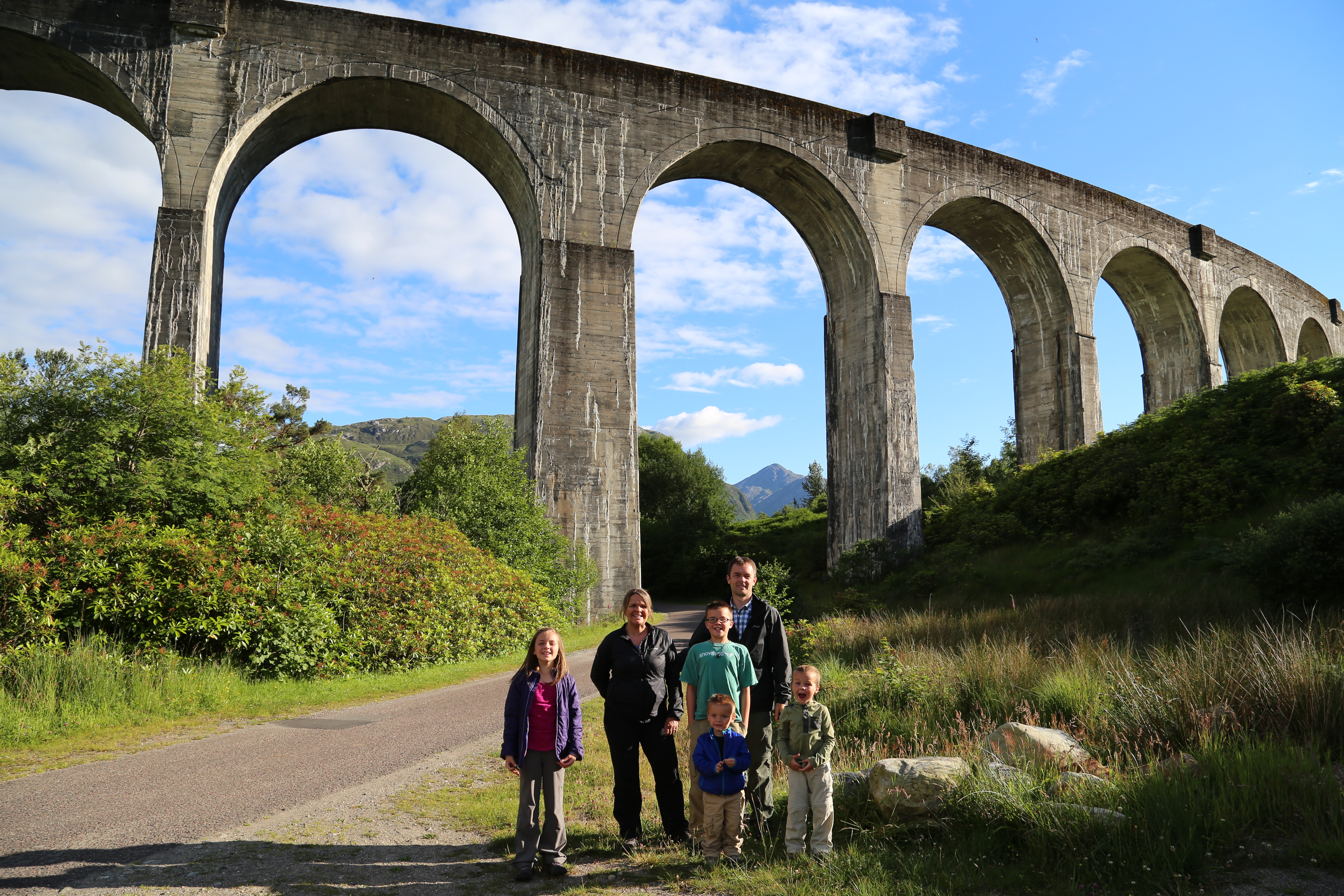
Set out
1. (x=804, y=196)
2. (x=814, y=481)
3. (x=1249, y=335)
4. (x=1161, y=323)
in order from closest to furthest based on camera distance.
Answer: (x=804, y=196), (x=1161, y=323), (x=1249, y=335), (x=814, y=481)

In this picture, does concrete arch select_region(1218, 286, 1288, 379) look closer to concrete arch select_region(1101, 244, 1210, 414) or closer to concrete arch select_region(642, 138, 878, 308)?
concrete arch select_region(1101, 244, 1210, 414)

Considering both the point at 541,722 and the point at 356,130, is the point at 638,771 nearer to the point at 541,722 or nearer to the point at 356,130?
the point at 541,722

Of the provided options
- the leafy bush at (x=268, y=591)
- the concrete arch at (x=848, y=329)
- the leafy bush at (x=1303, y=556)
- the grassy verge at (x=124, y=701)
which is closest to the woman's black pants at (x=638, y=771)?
the grassy verge at (x=124, y=701)

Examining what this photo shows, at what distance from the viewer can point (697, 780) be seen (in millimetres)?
4438

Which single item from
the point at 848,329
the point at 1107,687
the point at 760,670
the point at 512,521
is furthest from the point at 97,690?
the point at 848,329

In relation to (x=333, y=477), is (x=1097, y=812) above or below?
below

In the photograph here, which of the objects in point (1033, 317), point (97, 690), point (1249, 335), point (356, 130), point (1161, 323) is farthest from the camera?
point (1249, 335)

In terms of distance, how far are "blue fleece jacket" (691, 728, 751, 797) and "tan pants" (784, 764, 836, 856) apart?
11.6 inches

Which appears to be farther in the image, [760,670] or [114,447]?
[114,447]

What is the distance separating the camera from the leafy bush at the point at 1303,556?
34.5 ft

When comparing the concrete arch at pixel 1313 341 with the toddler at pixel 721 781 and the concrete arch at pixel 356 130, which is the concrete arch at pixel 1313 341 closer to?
the concrete arch at pixel 356 130

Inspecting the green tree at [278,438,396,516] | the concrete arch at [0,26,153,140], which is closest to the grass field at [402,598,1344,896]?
the concrete arch at [0,26,153,140]

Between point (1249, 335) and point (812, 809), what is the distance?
39.5 metres

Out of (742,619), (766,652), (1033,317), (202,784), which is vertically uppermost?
(1033,317)
